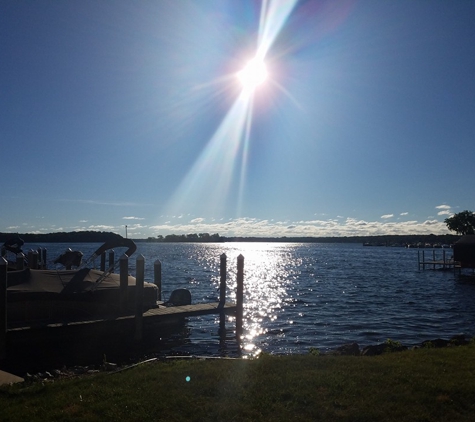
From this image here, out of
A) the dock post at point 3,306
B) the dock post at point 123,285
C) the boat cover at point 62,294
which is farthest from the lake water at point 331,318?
the dock post at point 3,306

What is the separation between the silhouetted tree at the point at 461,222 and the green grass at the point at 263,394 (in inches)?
5642

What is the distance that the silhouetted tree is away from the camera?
140m

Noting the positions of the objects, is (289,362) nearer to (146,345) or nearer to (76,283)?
(146,345)

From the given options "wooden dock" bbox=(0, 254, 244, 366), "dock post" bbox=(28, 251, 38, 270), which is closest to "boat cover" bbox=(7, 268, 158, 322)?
"wooden dock" bbox=(0, 254, 244, 366)

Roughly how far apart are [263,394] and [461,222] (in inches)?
5919

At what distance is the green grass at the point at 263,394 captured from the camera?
7.02 meters

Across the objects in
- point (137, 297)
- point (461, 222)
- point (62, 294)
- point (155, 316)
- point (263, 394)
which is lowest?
point (155, 316)

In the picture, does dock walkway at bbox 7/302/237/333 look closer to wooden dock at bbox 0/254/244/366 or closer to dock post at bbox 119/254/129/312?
wooden dock at bbox 0/254/244/366

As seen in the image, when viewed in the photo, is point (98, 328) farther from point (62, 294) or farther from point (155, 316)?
point (155, 316)

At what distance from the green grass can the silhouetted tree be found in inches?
5642

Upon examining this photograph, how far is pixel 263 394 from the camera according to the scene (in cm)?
787

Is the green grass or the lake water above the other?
the green grass

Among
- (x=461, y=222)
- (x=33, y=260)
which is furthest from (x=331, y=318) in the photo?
(x=461, y=222)

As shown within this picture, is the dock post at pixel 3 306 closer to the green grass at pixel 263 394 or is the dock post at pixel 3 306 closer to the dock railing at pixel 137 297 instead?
the dock railing at pixel 137 297
